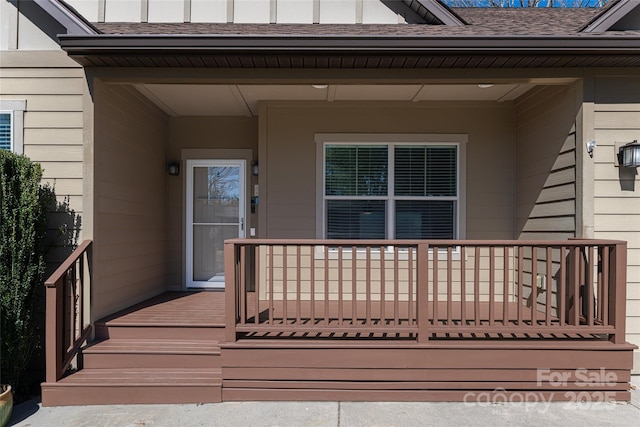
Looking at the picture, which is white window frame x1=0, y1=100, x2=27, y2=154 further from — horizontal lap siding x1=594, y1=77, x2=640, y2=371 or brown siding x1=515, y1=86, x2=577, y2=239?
horizontal lap siding x1=594, y1=77, x2=640, y2=371

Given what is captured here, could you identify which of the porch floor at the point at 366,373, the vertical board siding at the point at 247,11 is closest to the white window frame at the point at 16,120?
the vertical board siding at the point at 247,11

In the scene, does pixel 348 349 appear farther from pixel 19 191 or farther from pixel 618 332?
pixel 19 191

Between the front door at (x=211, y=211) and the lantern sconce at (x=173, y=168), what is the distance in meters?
0.14

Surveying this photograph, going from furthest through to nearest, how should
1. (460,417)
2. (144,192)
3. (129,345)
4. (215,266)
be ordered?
1. (215,266)
2. (144,192)
3. (129,345)
4. (460,417)

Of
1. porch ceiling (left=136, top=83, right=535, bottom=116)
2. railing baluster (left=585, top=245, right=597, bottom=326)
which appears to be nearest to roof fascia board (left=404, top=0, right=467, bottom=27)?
porch ceiling (left=136, top=83, right=535, bottom=116)

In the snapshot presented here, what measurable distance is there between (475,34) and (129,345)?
399cm

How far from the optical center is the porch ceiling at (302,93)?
4086mm

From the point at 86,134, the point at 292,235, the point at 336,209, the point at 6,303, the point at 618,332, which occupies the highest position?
the point at 86,134

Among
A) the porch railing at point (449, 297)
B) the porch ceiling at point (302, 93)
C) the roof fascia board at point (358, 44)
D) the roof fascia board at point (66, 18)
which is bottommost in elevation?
the porch railing at point (449, 297)

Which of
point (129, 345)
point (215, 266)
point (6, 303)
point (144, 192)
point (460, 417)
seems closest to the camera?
point (460, 417)

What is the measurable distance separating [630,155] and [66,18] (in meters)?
5.05

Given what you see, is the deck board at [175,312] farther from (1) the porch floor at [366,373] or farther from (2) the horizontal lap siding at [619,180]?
(2) the horizontal lap siding at [619,180]

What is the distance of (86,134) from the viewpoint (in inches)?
138

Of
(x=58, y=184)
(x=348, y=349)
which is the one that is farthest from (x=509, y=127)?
(x=58, y=184)
